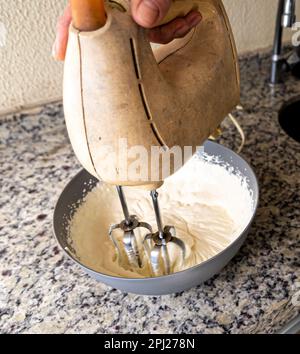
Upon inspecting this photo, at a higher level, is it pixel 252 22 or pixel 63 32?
pixel 63 32

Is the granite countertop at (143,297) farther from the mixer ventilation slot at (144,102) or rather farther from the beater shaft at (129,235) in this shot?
the mixer ventilation slot at (144,102)

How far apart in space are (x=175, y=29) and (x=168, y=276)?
280 millimetres

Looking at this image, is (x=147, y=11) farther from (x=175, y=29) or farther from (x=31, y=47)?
(x=31, y=47)

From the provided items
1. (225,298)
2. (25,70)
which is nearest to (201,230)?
(225,298)

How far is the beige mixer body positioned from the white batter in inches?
8.4

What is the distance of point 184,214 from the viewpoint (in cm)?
69

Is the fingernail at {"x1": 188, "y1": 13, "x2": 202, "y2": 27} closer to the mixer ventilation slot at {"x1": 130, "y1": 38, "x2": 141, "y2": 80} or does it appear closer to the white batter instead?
the mixer ventilation slot at {"x1": 130, "y1": 38, "x2": 141, "y2": 80}

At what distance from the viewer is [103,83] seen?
362 mm

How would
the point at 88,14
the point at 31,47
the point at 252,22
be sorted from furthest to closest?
the point at 252,22
the point at 31,47
the point at 88,14

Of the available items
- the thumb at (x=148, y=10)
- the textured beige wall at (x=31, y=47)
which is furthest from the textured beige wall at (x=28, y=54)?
the thumb at (x=148, y=10)

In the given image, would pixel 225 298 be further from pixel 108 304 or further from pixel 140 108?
pixel 140 108

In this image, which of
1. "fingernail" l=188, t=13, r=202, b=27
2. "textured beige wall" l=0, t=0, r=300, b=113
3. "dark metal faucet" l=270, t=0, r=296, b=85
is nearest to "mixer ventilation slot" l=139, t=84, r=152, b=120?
"fingernail" l=188, t=13, r=202, b=27

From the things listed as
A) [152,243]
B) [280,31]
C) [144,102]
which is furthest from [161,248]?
[280,31]

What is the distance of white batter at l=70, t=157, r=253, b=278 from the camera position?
2.03ft
